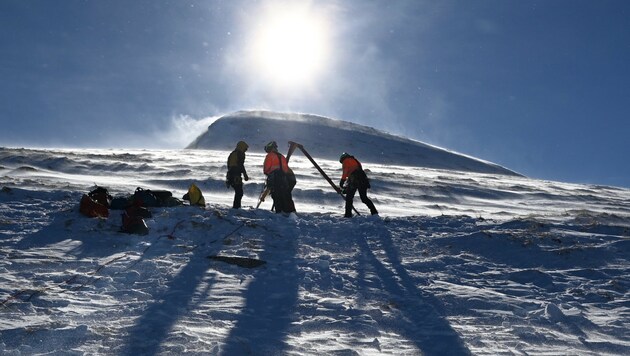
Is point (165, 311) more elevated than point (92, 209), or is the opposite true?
point (92, 209)

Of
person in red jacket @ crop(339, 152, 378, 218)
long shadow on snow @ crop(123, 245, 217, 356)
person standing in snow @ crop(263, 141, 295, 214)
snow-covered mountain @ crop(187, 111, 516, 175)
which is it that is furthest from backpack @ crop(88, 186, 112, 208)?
snow-covered mountain @ crop(187, 111, 516, 175)

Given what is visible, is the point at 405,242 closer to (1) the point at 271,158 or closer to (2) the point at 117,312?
(1) the point at 271,158

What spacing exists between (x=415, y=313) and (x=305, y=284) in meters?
1.81

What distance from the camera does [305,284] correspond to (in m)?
7.95

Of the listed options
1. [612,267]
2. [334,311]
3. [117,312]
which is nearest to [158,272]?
[117,312]

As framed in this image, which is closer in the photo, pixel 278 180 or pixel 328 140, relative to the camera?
pixel 278 180

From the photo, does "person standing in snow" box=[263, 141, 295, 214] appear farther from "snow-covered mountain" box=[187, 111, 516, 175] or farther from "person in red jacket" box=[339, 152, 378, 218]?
"snow-covered mountain" box=[187, 111, 516, 175]

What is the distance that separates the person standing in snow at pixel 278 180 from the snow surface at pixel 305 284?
0.82m

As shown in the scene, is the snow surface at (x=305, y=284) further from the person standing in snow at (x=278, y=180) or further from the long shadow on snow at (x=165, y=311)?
the person standing in snow at (x=278, y=180)

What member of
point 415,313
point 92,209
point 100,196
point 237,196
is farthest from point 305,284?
point 100,196

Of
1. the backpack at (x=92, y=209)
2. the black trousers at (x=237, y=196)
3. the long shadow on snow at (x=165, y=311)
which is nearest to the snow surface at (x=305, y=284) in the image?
the long shadow on snow at (x=165, y=311)

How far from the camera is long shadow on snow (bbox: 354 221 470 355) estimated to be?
5957 millimetres

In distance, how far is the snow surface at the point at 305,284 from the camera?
19.2 feet

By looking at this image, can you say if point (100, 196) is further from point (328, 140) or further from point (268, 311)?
point (328, 140)
